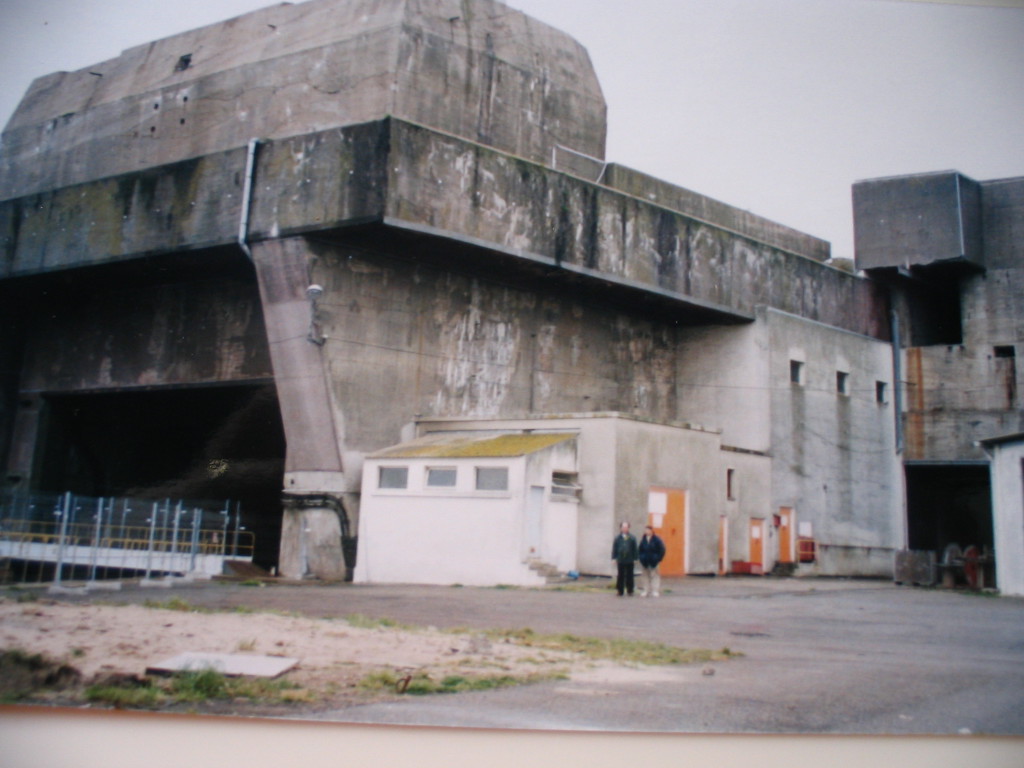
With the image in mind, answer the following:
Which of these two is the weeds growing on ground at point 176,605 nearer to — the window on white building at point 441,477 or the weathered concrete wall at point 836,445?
the window on white building at point 441,477

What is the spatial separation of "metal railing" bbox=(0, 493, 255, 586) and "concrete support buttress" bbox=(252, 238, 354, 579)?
2778mm

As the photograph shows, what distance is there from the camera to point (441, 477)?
1902cm

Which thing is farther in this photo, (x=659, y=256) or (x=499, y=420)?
(x=659, y=256)

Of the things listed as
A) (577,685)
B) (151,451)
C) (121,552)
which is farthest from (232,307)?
(577,685)

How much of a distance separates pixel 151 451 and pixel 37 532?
2.70 m

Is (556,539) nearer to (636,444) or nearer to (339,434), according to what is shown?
(636,444)

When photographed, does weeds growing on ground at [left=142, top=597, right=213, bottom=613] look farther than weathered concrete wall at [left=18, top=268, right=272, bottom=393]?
No

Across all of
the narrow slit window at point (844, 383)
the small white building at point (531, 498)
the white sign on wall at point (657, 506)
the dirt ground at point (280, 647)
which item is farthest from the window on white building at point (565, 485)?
the narrow slit window at point (844, 383)

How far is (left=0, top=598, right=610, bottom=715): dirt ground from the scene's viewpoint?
7195 millimetres

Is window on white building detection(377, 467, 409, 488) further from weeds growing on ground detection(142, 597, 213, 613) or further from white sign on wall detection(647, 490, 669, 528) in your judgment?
weeds growing on ground detection(142, 597, 213, 613)

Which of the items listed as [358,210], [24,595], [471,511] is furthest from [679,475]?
[24,595]

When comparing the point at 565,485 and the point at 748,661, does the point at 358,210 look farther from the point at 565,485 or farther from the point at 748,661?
the point at 748,661

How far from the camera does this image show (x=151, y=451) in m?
16.3

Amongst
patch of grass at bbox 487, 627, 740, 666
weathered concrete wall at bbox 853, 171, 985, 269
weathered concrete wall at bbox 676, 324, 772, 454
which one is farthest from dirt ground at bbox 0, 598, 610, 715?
weathered concrete wall at bbox 676, 324, 772, 454
